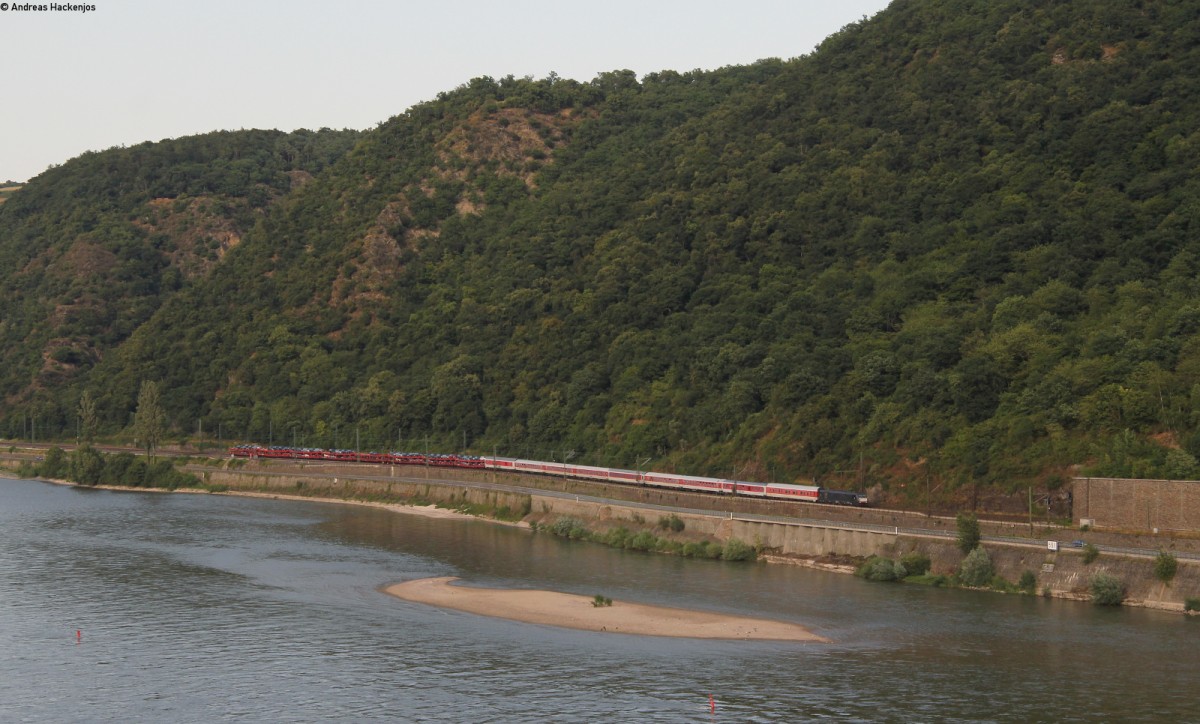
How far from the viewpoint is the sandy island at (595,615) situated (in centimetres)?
6519

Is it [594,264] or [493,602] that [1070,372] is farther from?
[594,264]

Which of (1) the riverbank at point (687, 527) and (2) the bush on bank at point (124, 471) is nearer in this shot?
(1) the riverbank at point (687, 527)

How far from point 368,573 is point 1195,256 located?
73289 mm

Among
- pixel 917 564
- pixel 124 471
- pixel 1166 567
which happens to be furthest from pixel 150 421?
pixel 1166 567

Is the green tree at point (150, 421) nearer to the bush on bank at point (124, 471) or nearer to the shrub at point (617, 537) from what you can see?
the bush on bank at point (124, 471)

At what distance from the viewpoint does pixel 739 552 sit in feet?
285

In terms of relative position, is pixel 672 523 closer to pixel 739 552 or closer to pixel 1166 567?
pixel 739 552

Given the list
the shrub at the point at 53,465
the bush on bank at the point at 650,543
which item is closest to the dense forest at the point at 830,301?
the bush on bank at the point at 650,543

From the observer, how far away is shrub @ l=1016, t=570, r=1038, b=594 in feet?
234

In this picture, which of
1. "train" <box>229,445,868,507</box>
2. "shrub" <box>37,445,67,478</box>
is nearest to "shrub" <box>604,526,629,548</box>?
"train" <box>229,445,868,507</box>

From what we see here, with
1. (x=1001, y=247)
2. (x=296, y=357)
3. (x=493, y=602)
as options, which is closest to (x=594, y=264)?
(x=296, y=357)

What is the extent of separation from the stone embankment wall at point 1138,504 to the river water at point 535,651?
34.2 feet

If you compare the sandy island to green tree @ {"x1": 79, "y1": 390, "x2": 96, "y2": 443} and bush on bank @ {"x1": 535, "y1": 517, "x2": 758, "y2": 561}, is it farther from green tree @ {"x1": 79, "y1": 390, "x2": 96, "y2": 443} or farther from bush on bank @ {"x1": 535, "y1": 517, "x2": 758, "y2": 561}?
green tree @ {"x1": 79, "y1": 390, "x2": 96, "y2": 443}

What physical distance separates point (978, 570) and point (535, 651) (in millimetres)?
28431
